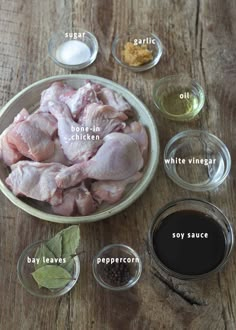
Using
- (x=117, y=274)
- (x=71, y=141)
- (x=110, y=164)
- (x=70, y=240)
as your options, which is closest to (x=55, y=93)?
(x=71, y=141)

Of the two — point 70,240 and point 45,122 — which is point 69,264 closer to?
point 70,240

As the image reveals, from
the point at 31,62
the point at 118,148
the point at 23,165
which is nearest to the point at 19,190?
the point at 23,165

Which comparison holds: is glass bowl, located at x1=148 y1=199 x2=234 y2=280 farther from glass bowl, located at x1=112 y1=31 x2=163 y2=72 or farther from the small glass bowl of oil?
glass bowl, located at x1=112 y1=31 x2=163 y2=72

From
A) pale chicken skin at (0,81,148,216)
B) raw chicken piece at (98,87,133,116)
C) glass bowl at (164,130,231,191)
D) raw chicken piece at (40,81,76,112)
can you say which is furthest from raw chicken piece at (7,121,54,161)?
glass bowl at (164,130,231,191)

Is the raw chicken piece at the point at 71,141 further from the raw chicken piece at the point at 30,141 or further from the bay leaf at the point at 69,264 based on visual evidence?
the bay leaf at the point at 69,264

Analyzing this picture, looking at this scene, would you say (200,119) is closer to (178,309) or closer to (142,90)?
(142,90)
